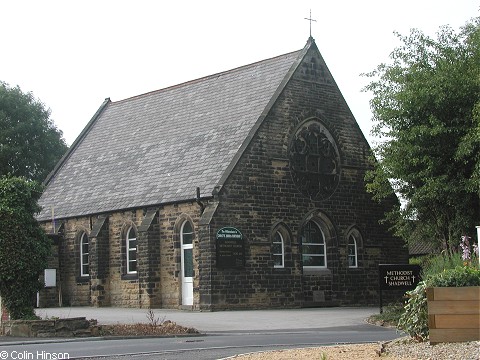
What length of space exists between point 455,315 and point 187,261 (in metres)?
21.3

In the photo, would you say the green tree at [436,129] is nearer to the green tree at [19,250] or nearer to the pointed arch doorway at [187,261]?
the pointed arch doorway at [187,261]

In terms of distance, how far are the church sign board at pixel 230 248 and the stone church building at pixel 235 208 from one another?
0.04m

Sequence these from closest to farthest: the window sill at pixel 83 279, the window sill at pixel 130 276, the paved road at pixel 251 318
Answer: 1. the paved road at pixel 251 318
2. the window sill at pixel 130 276
3. the window sill at pixel 83 279

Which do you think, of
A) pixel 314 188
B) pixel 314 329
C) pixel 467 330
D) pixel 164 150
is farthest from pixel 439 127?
pixel 467 330

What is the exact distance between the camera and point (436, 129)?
30.1m

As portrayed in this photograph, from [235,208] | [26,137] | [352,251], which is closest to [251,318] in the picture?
[235,208]

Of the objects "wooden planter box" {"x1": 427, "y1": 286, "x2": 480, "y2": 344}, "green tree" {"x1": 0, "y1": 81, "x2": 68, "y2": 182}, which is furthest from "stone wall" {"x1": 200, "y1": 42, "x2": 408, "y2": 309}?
"green tree" {"x1": 0, "y1": 81, "x2": 68, "y2": 182}

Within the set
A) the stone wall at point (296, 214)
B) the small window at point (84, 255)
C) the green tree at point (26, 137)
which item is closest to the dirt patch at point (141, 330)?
the stone wall at point (296, 214)

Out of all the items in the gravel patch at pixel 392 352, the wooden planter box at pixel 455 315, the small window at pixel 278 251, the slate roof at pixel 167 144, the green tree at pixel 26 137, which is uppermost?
the green tree at pixel 26 137

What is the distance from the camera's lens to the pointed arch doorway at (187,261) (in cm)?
3359

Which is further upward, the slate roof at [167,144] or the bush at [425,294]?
the slate roof at [167,144]

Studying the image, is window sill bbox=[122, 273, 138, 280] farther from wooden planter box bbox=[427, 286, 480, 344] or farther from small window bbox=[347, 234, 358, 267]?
wooden planter box bbox=[427, 286, 480, 344]

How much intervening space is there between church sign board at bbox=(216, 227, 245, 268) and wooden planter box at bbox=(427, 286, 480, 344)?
1897 cm

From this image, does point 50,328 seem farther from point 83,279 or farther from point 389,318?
point 83,279
